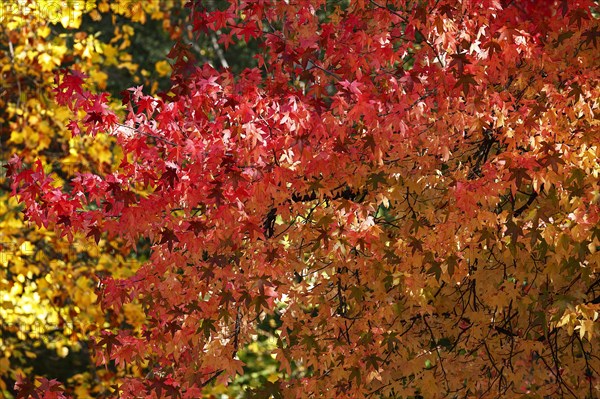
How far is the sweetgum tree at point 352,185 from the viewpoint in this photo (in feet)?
16.7

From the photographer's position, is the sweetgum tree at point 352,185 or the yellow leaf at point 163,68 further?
the yellow leaf at point 163,68

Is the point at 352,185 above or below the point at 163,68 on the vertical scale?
below

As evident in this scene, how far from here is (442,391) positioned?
6176 millimetres

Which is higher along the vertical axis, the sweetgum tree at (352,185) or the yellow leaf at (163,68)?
the yellow leaf at (163,68)

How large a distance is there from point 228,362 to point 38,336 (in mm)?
5869

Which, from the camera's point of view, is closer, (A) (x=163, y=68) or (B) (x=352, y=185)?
(B) (x=352, y=185)

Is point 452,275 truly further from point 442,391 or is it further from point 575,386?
point 575,386

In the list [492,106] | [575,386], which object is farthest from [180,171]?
[575,386]

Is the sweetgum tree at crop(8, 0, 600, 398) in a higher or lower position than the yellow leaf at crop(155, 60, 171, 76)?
lower

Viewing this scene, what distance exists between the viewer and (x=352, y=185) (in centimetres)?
554

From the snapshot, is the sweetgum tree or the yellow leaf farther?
the yellow leaf

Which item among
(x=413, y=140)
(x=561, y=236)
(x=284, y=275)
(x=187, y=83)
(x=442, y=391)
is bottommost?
(x=442, y=391)

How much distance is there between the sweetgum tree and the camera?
509 centimetres

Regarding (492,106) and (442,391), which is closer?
(492,106)
